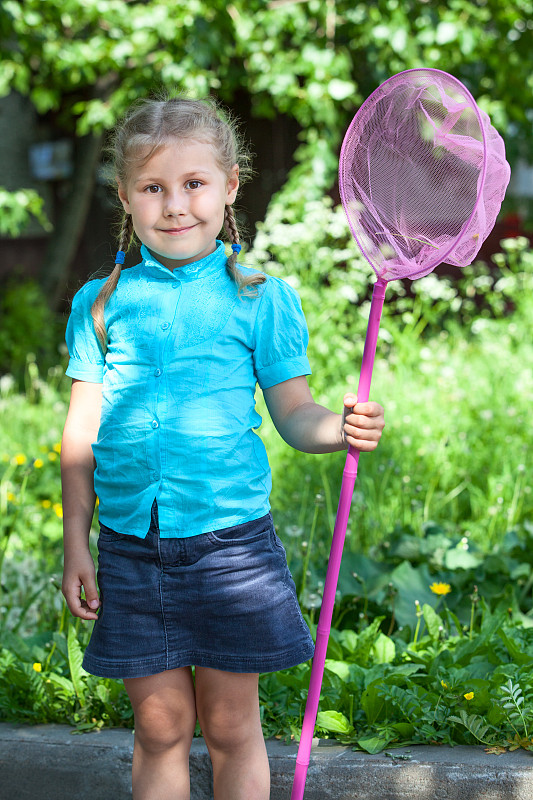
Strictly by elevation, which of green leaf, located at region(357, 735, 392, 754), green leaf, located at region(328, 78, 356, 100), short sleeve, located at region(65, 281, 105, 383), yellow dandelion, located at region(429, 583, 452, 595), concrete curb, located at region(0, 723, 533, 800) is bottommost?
concrete curb, located at region(0, 723, 533, 800)

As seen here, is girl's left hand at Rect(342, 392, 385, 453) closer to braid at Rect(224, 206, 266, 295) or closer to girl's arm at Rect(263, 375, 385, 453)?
girl's arm at Rect(263, 375, 385, 453)

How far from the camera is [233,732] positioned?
5.56 ft

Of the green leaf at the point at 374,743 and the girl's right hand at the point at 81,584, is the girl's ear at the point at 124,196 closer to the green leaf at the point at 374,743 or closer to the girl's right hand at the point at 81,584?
the girl's right hand at the point at 81,584

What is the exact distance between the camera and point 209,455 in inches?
64.0

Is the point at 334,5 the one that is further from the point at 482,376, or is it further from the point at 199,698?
the point at 199,698

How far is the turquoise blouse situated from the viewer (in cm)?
162

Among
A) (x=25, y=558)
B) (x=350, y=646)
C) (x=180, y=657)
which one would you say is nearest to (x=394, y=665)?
(x=350, y=646)

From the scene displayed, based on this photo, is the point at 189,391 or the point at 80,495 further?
the point at 80,495

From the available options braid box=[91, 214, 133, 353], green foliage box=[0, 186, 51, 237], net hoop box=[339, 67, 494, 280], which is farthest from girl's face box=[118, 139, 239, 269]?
green foliage box=[0, 186, 51, 237]

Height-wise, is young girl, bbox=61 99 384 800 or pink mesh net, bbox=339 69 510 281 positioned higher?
pink mesh net, bbox=339 69 510 281

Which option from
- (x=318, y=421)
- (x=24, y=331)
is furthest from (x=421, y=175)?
(x=24, y=331)

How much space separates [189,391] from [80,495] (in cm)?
33

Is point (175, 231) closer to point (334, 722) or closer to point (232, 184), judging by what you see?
point (232, 184)

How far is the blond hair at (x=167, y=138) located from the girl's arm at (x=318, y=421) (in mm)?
213
